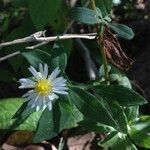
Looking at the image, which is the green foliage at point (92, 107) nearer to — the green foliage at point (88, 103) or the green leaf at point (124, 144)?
the green foliage at point (88, 103)

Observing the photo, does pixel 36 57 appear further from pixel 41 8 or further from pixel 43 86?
pixel 41 8

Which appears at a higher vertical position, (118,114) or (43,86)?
(43,86)

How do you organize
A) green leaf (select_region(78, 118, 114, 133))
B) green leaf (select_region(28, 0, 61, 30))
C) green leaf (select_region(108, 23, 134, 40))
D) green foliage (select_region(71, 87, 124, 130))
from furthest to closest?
green leaf (select_region(28, 0, 61, 30))
green leaf (select_region(78, 118, 114, 133))
green leaf (select_region(108, 23, 134, 40))
green foliage (select_region(71, 87, 124, 130))

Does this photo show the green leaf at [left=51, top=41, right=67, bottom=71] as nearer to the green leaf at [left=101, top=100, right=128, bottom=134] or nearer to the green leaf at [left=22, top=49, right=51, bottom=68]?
the green leaf at [left=22, top=49, right=51, bottom=68]

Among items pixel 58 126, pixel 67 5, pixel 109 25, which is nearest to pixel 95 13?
pixel 109 25

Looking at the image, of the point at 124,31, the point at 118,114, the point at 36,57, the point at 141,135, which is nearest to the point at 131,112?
the point at 141,135

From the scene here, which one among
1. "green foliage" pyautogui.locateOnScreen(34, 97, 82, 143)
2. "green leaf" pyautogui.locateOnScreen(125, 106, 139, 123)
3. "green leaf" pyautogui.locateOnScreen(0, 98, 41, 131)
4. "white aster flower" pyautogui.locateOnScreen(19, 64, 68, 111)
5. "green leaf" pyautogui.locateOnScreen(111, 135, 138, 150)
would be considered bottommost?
"green leaf" pyautogui.locateOnScreen(111, 135, 138, 150)

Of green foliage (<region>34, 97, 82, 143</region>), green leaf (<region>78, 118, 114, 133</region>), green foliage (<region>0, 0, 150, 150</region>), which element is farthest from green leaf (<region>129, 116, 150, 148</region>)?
green foliage (<region>34, 97, 82, 143</region>)
